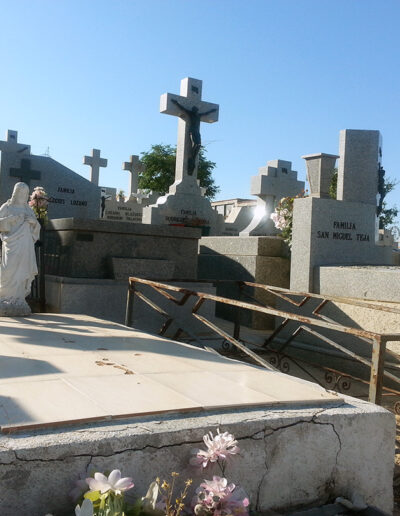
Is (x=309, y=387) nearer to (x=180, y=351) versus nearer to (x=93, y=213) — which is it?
(x=180, y=351)

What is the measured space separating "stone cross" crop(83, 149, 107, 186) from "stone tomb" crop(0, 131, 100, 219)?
24.2ft

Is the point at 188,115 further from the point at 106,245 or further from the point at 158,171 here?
Answer: the point at 158,171

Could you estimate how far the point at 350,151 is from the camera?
730 centimetres

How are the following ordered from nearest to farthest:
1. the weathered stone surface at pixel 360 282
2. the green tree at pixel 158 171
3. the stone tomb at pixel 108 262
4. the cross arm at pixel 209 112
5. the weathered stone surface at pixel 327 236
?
the weathered stone surface at pixel 360 282, the stone tomb at pixel 108 262, the weathered stone surface at pixel 327 236, the cross arm at pixel 209 112, the green tree at pixel 158 171

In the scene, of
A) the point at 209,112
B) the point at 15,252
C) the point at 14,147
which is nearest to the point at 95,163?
the point at 14,147

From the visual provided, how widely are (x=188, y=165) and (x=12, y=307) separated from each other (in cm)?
825

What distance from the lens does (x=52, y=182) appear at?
11281mm

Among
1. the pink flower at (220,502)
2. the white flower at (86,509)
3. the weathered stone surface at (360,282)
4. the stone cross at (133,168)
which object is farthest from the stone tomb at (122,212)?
the white flower at (86,509)

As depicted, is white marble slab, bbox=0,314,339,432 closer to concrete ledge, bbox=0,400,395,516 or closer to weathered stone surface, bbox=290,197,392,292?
concrete ledge, bbox=0,400,395,516

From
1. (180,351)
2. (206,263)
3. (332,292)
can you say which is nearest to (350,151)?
(332,292)

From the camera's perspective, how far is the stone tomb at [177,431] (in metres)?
1.89

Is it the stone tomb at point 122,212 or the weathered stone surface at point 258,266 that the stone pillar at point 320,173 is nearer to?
the weathered stone surface at point 258,266

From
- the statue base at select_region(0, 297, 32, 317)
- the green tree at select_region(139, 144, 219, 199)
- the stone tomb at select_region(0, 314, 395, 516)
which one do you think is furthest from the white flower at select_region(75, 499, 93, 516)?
the green tree at select_region(139, 144, 219, 199)

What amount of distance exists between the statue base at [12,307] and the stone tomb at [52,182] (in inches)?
216
